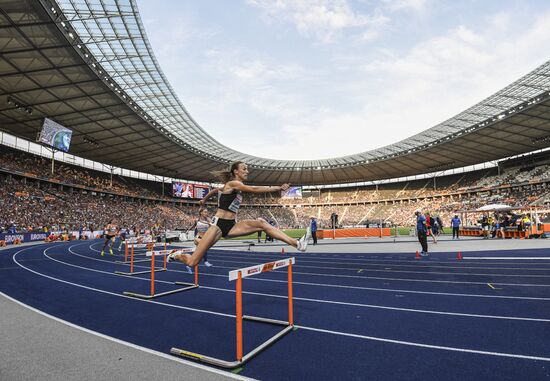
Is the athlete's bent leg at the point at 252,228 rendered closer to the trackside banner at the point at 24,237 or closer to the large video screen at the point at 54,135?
the trackside banner at the point at 24,237

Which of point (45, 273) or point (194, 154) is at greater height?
point (194, 154)

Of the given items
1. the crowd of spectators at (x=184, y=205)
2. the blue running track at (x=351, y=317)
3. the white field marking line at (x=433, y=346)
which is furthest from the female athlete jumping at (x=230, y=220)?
the crowd of spectators at (x=184, y=205)

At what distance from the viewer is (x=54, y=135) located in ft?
94.4

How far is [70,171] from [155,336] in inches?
2104

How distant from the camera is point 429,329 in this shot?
15.2 feet

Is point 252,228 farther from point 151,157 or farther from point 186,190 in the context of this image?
point 186,190

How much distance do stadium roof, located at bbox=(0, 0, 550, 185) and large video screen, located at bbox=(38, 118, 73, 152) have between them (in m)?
2.12

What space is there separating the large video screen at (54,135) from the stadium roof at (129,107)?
2115 millimetres

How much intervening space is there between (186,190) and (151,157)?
8.04 m

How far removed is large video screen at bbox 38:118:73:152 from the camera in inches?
1085

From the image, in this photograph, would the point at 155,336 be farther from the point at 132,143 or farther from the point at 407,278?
the point at 132,143

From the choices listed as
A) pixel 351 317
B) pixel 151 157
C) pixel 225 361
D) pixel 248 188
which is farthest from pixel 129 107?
pixel 225 361

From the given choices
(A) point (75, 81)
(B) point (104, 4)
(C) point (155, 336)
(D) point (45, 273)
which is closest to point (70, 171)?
(A) point (75, 81)

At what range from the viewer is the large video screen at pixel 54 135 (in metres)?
27.6
